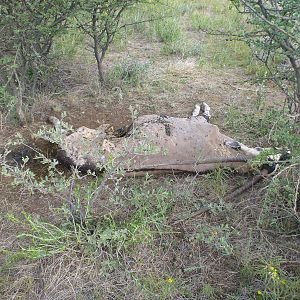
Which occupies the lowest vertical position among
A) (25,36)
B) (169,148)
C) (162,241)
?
(162,241)

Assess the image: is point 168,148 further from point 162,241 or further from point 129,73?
point 129,73

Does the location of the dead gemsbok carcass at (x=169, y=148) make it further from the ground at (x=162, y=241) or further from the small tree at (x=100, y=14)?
the small tree at (x=100, y=14)

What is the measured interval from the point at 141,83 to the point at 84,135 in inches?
63.7

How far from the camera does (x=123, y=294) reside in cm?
247

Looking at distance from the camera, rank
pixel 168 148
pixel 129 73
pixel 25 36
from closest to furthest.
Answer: pixel 168 148 → pixel 25 36 → pixel 129 73

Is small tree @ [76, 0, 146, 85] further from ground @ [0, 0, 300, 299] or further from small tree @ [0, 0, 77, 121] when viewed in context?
ground @ [0, 0, 300, 299]

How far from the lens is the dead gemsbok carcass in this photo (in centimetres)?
330

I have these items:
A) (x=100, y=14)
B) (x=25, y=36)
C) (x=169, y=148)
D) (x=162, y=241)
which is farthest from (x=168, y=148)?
(x=100, y=14)

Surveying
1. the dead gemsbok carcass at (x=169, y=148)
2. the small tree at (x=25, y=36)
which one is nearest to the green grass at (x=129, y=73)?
the small tree at (x=25, y=36)

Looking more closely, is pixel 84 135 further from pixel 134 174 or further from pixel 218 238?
pixel 218 238

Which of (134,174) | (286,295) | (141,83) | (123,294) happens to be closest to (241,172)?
(134,174)

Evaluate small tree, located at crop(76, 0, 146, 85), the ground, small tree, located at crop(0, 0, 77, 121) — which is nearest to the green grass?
small tree, located at crop(76, 0, 146, 85)

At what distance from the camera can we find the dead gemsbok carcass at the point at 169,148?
3.30 metres

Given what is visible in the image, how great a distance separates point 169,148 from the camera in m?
3.36
